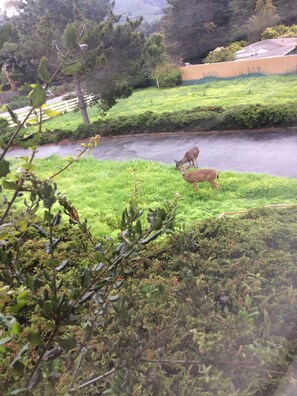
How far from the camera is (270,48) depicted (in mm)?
7266

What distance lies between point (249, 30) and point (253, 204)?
535 cm

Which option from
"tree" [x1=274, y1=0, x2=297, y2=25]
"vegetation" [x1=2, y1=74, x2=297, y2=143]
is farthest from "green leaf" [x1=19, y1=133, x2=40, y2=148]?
"tree" [x1=274, y1=0, x2=297, y2=25]

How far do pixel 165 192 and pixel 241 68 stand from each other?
6.22 meters

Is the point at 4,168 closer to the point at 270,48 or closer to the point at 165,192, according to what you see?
the point at 165,192

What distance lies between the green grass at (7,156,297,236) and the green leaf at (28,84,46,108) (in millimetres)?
1944

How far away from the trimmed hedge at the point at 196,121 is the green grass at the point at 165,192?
953 millimetres

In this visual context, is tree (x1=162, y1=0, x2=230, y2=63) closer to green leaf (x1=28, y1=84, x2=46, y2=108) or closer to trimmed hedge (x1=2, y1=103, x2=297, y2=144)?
trimmed hedge (x1=2, y1=103, x2=297, y2=144)

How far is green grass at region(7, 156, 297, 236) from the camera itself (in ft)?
9.21

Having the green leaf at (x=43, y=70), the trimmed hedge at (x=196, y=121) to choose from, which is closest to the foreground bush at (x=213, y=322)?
the green leaf at (x=43, y=70)

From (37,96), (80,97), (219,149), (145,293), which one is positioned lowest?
(219,149)

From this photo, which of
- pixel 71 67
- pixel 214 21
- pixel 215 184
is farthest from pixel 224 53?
pixel 71 67

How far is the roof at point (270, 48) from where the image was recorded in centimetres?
696

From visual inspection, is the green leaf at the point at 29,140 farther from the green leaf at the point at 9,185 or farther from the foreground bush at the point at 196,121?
the foreground bush at the point at 196,121

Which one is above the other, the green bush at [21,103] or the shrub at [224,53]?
the green bush at [21,103]
